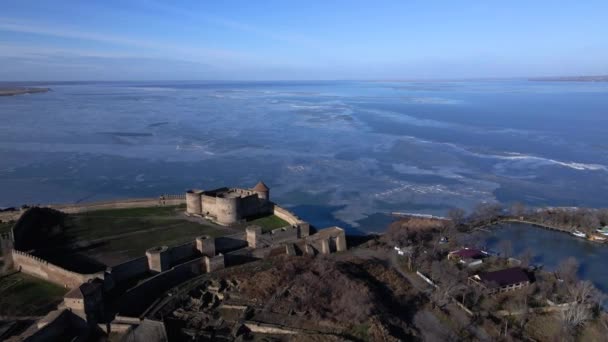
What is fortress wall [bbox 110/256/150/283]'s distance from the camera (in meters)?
20.1

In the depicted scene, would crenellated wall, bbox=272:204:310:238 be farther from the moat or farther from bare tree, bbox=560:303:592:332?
bare tree, bbox=560:303:592:332

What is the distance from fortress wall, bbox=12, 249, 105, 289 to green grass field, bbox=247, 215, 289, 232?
1006cm

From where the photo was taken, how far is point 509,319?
64.6 ft

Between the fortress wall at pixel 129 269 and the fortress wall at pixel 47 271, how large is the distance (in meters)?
0.85

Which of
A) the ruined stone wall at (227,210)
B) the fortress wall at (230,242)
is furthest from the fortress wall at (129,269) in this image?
the ruined stone wall at (227,210)

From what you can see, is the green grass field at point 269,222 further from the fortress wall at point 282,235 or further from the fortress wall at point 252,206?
the fortress wall at point 282,235

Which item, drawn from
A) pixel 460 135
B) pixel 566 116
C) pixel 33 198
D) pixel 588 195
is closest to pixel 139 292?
pixel 33 198

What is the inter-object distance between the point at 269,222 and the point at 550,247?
18.0 metres

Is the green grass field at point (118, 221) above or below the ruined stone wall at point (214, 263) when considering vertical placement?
above

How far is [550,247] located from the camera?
29.0 metres

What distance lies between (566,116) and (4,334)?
90.5 metres

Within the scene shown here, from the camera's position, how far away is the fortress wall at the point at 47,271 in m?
19.5

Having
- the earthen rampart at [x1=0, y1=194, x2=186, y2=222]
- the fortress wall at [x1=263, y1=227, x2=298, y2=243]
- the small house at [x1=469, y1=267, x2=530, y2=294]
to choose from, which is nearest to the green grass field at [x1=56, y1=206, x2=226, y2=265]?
the earthen rampart at [x1=0, y1=194, x2=186, y2=222]

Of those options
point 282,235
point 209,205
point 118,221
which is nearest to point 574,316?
point 282,235
